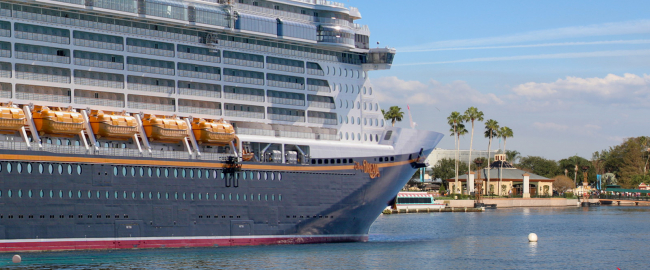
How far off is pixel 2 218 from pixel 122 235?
6.14m

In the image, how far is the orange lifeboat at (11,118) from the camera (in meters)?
37.8

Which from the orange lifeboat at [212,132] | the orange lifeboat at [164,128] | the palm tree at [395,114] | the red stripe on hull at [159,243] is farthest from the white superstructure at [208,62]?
the palm tree at [395,114]

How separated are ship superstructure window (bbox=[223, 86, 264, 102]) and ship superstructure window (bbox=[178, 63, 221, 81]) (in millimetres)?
1043

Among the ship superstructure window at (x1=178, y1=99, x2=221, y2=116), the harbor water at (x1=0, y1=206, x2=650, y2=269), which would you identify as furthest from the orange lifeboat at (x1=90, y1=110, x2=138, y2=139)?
the harbor water at (x1=0, y1=206, x2=650, y2=269)

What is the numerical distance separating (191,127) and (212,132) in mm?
1311

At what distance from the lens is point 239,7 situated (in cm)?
4925

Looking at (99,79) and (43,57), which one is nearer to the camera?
(43,57)

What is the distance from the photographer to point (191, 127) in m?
45.5

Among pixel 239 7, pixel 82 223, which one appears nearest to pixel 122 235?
pixel 82 223

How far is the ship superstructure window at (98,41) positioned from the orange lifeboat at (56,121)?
166 inches

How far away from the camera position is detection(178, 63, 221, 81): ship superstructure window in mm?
46125

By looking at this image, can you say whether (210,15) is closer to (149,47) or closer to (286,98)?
(149,47)

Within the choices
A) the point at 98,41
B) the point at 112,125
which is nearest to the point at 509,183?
the point at 98,41

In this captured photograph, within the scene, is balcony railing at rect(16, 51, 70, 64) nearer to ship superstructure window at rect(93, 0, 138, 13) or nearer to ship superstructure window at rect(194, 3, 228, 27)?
ship superstructure window at rect(93, 0, 138, 13)
